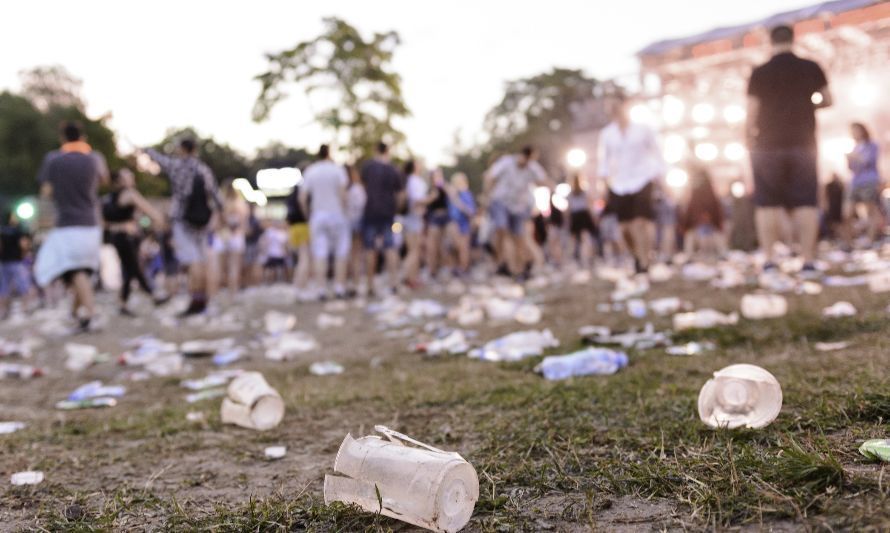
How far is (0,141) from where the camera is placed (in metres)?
43.9

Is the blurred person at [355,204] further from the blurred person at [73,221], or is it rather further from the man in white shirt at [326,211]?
the blurred person at [73,221]

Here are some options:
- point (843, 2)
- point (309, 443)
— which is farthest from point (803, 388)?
point (843, 2)

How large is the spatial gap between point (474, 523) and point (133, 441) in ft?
5.52

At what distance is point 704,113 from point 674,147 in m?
1.74

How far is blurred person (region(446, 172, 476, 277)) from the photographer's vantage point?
39.3 feet

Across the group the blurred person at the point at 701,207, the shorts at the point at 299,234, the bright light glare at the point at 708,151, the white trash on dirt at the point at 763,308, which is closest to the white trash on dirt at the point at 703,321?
the white trash on dirt at the point at 763,308

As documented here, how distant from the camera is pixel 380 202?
9.32 meters

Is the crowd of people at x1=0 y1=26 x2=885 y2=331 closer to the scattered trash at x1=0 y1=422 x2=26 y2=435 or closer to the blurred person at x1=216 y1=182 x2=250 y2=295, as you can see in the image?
the blurred person at x1=216 y1=182 x2=250 y2=295

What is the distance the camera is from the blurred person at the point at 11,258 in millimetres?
11531

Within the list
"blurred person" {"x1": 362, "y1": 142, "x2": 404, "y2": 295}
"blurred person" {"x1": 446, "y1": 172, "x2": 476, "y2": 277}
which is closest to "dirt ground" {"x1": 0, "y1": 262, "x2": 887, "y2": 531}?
"blurred person" {"x1": 362, "y1": 142, "x2": 404, "y2": 295}

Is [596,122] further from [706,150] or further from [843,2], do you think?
[843,2]

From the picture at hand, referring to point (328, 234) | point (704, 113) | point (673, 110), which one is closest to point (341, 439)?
point (328, 234)

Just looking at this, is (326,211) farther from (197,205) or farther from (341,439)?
(341,439)

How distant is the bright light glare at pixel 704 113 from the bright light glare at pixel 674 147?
0.96m
